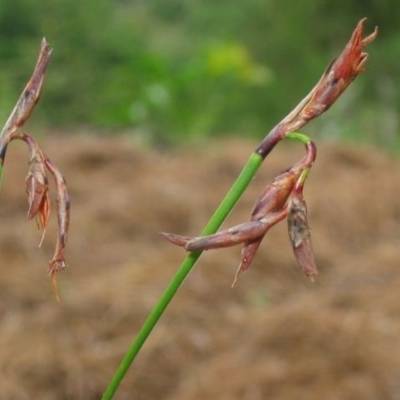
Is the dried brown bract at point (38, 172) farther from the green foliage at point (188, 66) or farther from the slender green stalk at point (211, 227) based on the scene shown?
the green foliage at point (188, 66)

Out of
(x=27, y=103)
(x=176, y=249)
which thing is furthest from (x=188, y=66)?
(x=27, y=103)

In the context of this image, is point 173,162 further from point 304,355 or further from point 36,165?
point 36,165

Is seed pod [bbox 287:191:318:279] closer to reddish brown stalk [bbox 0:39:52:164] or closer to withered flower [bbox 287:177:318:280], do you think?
withered flower [bbox 287:177:318:280]

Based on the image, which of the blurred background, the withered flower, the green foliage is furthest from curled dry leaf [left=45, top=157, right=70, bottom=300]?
the green foliage

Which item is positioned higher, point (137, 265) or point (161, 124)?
point (137, 265)

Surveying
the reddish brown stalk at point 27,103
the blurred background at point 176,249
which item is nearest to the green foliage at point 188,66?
the blurred background at point 176,249

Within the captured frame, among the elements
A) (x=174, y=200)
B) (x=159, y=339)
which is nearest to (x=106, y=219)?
(x=174, y=200)
